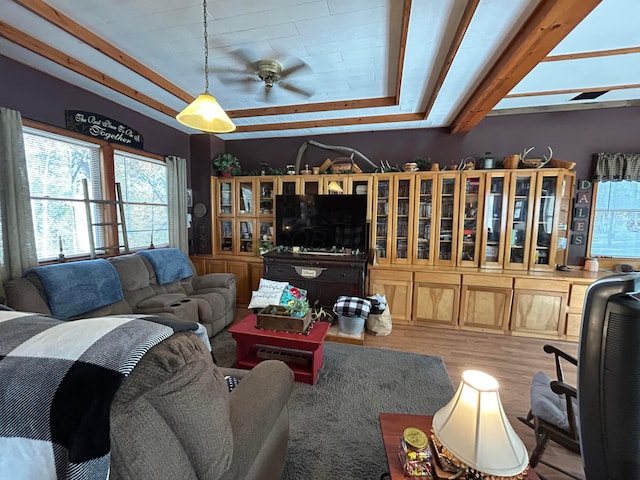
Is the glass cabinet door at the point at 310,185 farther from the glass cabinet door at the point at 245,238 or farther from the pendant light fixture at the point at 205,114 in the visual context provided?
the pendant light fixture at the point at 205,114

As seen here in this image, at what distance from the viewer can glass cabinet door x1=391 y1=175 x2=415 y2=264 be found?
3762 mm

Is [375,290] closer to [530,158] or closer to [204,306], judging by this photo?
[204,306]

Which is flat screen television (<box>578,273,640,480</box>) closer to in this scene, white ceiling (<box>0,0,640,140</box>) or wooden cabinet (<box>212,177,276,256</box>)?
white ceiling (<box>0,0,640,140</box>)

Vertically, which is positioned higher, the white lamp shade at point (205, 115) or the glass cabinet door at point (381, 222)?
the white lamp shade at point (205, 115)

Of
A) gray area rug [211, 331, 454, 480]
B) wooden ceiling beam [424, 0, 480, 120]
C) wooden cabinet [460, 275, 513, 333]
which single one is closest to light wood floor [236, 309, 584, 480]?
wooden cabinet [460, 275, 513, 333]

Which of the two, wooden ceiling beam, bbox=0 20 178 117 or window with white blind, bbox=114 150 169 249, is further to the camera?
window with white blind, bbox=114 150 169 249

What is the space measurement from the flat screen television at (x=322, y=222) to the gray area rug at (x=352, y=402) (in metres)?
1.40

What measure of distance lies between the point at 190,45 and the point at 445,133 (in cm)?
320

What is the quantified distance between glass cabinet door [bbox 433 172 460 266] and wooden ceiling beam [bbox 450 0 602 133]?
101 centimetres

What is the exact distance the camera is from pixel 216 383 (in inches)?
33.6

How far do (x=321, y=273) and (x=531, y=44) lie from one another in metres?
2.85

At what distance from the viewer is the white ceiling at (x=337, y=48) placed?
1759 mm

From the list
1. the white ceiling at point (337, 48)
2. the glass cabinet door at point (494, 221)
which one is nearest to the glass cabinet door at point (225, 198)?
the white ceiling at point (337, 48)

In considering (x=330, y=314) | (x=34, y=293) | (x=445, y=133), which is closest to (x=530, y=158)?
(x=445, y=133)
